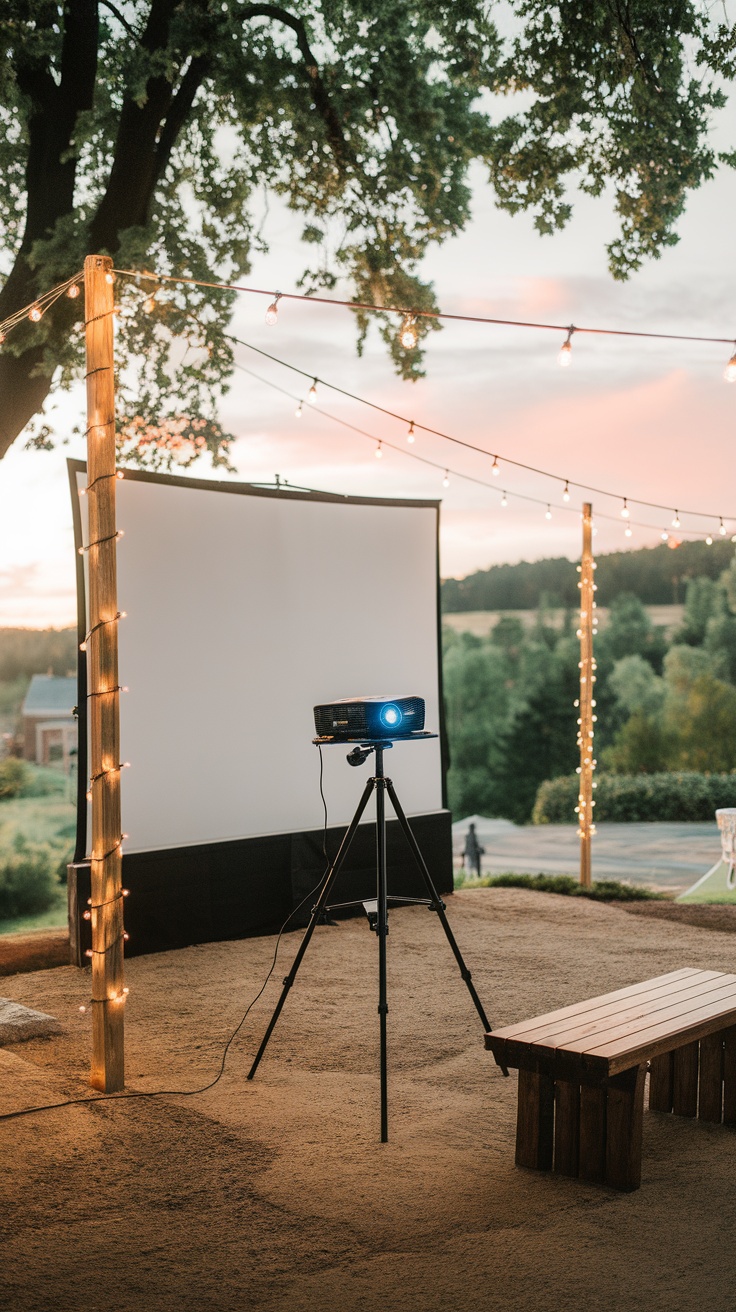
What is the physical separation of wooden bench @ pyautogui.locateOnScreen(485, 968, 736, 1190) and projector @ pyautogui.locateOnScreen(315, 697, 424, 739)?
1070 mm

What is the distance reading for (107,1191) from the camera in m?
3.03

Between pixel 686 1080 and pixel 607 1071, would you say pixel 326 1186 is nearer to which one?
pixel 607 1071

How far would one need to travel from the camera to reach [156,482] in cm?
628

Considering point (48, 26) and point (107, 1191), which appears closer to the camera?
point (107, 1191)

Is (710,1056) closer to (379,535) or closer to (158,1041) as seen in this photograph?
(158,1041)

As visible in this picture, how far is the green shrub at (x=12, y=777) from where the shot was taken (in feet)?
50.9

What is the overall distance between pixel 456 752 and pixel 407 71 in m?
24.4

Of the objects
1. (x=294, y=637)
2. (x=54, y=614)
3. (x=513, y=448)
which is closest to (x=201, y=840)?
(x=294, y=637)

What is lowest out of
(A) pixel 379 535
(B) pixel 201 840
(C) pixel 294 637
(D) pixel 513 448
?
(B) pixel 201 840

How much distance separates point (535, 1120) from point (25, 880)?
14.1 metres

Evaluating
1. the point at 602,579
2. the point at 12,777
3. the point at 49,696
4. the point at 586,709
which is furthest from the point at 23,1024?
the point at 602,579

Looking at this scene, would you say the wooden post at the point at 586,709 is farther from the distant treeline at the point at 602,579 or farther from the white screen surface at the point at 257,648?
the distant treeline at the point at 602,579

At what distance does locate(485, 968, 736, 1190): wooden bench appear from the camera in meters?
2.95

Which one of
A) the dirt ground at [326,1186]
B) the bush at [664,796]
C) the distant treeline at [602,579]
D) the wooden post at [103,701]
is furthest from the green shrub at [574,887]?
the distant treeline at [602,579]
